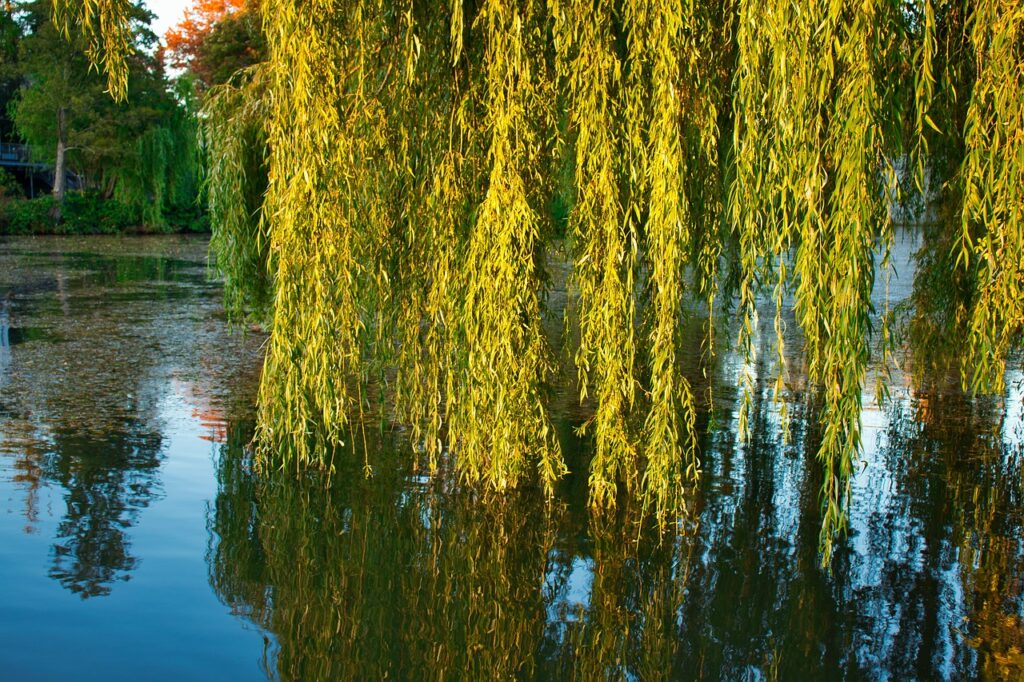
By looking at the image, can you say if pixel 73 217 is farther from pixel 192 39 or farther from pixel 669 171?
pixel 669 171

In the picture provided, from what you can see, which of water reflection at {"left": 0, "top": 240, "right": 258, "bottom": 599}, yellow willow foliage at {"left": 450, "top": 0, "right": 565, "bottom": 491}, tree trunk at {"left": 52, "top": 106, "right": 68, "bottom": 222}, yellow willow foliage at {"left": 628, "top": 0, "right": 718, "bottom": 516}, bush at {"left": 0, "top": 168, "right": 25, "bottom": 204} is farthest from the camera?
tree trunk at {"left": 52, "top": 106, "right": 68, "bottom": 222}

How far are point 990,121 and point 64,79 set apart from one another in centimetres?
3531

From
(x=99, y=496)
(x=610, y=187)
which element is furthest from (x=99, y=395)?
(x=610, y=187)

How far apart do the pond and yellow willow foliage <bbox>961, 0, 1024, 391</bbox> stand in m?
1.57

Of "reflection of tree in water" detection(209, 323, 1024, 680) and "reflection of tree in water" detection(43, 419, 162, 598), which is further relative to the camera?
"reflection of tree in water" detection(43, 419, 162, 598)

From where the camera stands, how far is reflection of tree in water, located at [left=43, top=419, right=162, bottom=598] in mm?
5180

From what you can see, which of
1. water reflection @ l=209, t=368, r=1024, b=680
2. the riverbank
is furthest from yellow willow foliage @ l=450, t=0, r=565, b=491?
the riverbank

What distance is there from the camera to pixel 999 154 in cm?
453

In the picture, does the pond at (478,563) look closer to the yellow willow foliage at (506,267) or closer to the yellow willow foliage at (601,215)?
the yellow willow foliage at (506,267)

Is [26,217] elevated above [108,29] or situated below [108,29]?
below

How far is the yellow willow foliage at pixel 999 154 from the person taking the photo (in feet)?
14.5

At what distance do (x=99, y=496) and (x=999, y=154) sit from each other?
5.45m

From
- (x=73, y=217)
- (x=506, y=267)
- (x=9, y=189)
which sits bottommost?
(x=506, y=267)

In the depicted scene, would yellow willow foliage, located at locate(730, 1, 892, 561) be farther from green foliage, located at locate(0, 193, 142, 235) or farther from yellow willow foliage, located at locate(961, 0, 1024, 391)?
green foliage, located at locate(0, 193, 142, 235)
